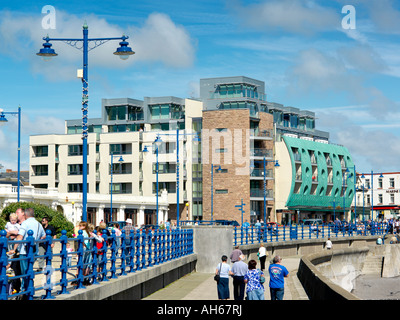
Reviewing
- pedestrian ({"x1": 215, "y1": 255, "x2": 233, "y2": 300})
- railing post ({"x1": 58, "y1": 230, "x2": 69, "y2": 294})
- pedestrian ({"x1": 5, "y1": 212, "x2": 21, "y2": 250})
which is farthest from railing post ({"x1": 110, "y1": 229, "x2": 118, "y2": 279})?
railing post ({"x1": 58, "y1": 230, "x2": 69, "y2": 294})

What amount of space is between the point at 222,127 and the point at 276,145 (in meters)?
12.1

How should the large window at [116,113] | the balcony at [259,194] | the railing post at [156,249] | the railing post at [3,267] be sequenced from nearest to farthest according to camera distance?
the railing post at [3,267] → the railing post at [156,249] → the balcony at [259,194] → the large window at [116,113]

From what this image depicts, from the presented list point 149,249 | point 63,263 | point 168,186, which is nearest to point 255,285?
point 63,263

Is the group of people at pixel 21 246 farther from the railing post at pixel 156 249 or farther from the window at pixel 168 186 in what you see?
the window at pixel 168 186

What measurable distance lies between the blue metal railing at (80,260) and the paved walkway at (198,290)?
913 mm

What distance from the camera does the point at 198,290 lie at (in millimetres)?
25219

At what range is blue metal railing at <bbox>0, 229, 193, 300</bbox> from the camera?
11.4 meters

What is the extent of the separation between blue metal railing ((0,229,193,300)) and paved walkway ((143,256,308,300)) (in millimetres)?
913

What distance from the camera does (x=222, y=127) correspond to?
98750 mm

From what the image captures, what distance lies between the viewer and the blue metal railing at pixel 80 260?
37.4 feet

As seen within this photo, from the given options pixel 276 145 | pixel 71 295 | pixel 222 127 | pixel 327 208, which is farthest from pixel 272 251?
pixel 327 208

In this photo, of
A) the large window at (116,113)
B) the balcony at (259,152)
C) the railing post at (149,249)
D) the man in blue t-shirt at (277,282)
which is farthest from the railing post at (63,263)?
the large window at (116,113)

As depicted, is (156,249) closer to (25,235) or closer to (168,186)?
(25,235)

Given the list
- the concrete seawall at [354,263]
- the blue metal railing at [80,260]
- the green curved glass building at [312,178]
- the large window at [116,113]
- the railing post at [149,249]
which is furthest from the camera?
the large window at [116,113]
